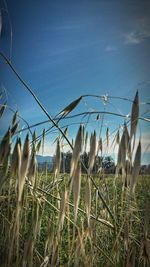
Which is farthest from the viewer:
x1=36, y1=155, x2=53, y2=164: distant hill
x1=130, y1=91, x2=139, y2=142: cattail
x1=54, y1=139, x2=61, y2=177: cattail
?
x1=36, y1=155, x2=53, y2=164: distant hill

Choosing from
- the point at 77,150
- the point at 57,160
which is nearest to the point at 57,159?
the point at 57,160

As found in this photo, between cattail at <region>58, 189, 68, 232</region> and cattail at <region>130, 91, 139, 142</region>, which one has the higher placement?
cattail at <region>130, 91, 139, 142</region>

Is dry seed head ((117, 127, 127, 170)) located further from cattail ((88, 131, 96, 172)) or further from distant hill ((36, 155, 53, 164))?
distant hill ((36, 155, 53, 164))

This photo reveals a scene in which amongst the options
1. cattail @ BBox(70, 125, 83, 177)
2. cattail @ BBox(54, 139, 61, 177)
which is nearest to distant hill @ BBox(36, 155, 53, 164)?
cattail @ BBox(54, 139, 61, 177)

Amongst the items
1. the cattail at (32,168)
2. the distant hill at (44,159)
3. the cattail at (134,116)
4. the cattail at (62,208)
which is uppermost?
the cattail at (134,116)

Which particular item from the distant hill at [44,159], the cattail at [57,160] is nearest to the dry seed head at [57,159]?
the cattail at [57,160]

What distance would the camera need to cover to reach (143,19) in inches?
25.9

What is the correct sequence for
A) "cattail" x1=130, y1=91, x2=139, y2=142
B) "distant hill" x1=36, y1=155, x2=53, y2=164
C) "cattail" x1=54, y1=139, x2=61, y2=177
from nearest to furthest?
"cattail" x1=130, y1=91, x2=139, y2=142 < "cattail" x1=54, y1=139, x2=61, y2=177 < "distant hill" x1=36, y1=155, x2=53, y2=164

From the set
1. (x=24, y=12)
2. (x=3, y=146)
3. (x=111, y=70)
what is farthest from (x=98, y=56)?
(x=3, y=146)

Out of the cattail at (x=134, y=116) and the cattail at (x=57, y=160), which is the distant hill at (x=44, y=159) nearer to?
the cattail at (x=57, y=160)

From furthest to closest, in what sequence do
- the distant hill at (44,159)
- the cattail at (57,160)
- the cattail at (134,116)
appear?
the distant hill at (44,159), the cattail at (57,160), the cattail at (134,116)

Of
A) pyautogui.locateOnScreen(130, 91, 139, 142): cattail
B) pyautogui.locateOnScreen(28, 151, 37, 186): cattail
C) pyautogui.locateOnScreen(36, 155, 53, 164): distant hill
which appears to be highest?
pyautogui.locateOnScreen(130, 91, 139, 142): cattail

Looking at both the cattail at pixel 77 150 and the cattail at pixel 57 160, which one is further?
Answer: the cattail at pixel 57 160

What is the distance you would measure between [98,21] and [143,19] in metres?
0.09
